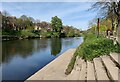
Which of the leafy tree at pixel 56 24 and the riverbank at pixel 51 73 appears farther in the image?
the leafy tree at pixel 56 24

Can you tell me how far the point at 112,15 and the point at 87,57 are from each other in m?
15.1

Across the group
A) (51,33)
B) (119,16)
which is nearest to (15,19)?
(51,33)

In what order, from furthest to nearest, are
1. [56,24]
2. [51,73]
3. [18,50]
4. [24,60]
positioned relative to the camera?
[56,24] → [18,50] → [24,60] → [51,73]

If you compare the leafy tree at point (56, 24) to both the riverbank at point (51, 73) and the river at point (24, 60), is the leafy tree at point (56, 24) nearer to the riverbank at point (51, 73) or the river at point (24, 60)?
the river at point (24, 60)

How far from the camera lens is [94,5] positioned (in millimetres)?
23531

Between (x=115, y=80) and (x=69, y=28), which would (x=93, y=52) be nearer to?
(x=115, y=80)

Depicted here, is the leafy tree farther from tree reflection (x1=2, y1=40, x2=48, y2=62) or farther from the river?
the river

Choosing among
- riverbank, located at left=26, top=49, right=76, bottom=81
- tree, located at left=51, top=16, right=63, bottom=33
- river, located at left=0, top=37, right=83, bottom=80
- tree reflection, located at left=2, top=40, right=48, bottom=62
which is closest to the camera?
riverbank, located at left=26, top=49, right=76, bottom=81

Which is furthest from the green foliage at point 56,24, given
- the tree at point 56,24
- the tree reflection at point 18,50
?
the tree reflection at point 18,50

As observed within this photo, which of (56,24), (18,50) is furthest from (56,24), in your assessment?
(18,50)

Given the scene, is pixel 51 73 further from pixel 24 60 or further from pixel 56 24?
pixel 56 24

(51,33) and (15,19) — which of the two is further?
(51,33)

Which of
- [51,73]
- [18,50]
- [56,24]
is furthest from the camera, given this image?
[56,24]

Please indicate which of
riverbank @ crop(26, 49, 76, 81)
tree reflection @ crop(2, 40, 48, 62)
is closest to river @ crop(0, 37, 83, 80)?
tree reflection @ crop(2, 40, 48, 62)
